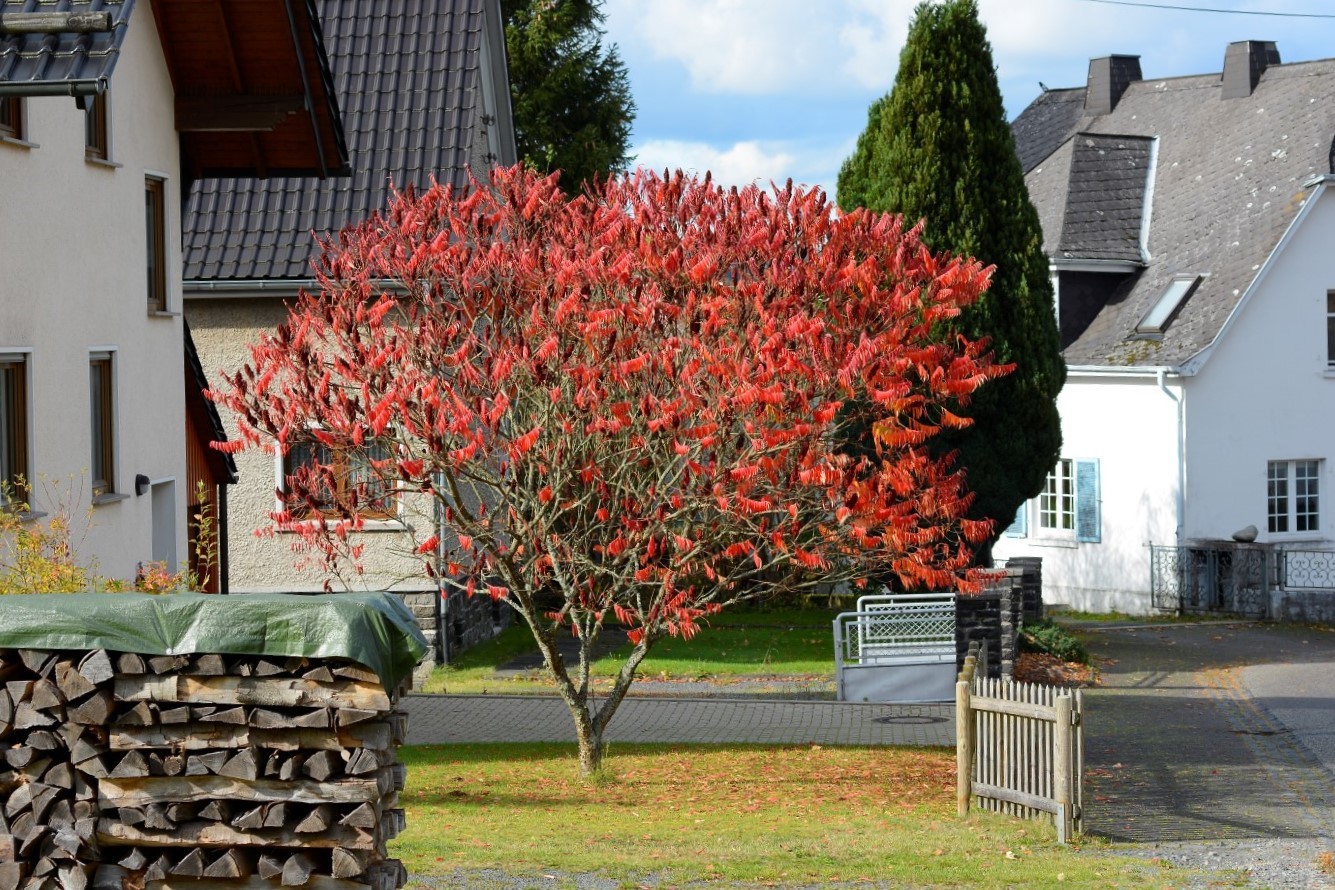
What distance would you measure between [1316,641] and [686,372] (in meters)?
17.2

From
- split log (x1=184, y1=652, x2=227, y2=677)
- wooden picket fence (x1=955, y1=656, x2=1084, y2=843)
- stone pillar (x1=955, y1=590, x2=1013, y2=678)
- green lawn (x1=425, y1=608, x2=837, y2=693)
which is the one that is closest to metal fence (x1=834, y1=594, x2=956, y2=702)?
stone pillar (x1=955, y1=590, x2=1013, y2=678)

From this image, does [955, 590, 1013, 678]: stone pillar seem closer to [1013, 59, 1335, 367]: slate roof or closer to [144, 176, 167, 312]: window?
[144, 176, 167, 312]: window

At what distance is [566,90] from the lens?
3644 centimetres

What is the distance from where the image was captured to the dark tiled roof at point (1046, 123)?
37.7 meters

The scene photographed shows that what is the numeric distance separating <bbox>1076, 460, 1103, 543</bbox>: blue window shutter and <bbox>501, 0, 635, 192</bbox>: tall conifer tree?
11.8 meters

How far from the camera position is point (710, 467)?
1322 cm

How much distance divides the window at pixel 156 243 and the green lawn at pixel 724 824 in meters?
5.41

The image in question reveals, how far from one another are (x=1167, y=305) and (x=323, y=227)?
628 inches

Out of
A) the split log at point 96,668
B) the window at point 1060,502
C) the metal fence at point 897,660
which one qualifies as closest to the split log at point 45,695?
the split log at point 96,668

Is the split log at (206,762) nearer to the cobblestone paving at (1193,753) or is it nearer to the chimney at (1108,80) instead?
the cobblestone paving at (1193,753)

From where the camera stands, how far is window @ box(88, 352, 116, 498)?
15758mm

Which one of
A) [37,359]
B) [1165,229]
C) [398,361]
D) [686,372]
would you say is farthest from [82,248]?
[1165,229]

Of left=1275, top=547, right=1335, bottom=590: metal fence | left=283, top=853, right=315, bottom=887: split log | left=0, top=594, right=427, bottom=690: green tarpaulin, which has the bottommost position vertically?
left=1275, top=547, right=1335, bottom=590: metal fence

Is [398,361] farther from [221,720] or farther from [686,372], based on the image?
[221,720]
